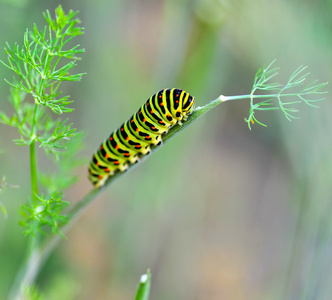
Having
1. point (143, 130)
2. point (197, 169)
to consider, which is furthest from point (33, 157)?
point (197, 169)

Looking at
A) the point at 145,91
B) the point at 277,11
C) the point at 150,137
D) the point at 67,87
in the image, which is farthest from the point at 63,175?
the point at 67,87

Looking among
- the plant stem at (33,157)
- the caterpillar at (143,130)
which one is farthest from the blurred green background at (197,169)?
the plant stem at (33,157)

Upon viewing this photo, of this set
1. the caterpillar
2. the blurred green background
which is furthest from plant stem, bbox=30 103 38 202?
the blurred green background

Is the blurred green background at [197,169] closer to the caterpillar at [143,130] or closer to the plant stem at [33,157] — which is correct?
the caterpillar at [143,130]

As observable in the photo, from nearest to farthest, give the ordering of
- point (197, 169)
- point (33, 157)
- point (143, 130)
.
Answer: point (33, 157), point (143, 130), point (197, 169)

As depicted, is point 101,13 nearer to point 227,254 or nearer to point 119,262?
point 119,262

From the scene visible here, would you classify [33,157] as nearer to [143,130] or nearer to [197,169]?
[143,130]
